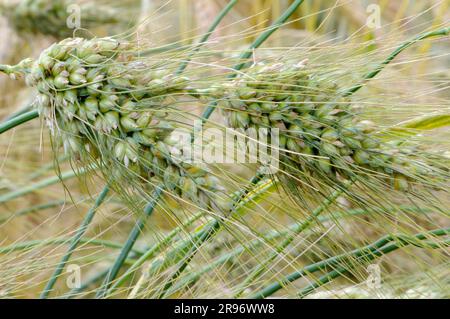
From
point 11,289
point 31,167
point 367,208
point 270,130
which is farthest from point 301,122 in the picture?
point 31,167

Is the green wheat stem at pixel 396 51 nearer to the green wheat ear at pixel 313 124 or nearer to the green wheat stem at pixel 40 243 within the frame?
the green wheat ear at pixel 313 124

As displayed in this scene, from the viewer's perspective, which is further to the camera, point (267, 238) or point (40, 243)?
point (40, 243)

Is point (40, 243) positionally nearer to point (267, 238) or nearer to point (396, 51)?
point (267, 238)

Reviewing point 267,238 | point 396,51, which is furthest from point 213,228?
point 396,51

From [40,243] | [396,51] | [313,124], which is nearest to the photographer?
[313,124]

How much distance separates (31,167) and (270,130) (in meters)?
1.21

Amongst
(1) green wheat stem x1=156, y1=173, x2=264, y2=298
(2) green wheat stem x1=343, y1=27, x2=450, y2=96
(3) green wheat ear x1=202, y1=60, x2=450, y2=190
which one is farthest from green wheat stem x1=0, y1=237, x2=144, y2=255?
(2) green wheat stem x1=343, y1=27, x2=450, y2=96

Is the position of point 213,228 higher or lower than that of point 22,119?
lower

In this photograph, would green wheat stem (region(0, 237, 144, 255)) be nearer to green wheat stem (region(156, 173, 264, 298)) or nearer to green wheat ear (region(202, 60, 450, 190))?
green wheat stem (region(156, 173, 264, 298))

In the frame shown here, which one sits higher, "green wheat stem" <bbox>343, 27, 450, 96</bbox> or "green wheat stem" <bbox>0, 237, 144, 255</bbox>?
"green wheat stem" <bbox>343, 27, 450, 96</bbox>

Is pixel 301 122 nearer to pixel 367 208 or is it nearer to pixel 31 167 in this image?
pixel 367 208

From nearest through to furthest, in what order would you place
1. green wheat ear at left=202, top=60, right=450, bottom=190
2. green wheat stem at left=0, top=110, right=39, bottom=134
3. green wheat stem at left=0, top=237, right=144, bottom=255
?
green wheat ear at left=202, top=60, right=450, bottom=190 < green wheat stem at left=0, top=110, right=39, bottom=134 < green wheat stem at left=0, top=237, right=144, bottom=255

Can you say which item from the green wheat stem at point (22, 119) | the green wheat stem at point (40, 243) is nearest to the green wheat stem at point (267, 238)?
the green wheat stem at point (40, 243)

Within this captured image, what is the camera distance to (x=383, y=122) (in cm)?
85
